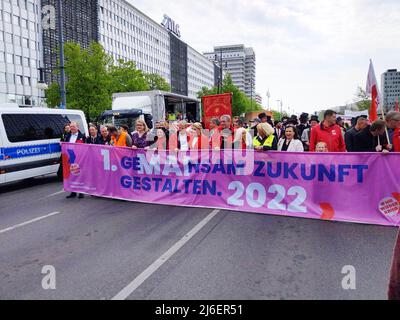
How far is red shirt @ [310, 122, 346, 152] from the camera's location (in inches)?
309

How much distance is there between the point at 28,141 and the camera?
37.6 ft

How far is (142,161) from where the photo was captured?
8641mm

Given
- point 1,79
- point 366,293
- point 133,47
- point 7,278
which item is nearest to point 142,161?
point 7,278

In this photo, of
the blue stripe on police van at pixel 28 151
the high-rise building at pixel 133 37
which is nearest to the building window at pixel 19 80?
the high-rise building at pixel 133 37

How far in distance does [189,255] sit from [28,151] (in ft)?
26.8

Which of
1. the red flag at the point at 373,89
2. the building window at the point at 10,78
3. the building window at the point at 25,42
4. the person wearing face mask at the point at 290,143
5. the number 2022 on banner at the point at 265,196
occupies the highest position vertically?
the building window at the point at 25,42

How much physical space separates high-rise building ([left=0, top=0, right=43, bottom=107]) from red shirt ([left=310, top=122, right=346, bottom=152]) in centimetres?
5226

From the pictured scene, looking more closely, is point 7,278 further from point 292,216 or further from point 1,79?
point 1,79

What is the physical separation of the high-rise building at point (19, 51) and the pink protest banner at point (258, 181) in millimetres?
49382

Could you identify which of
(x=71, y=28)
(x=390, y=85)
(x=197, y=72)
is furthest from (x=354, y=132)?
(x=197, y=72)

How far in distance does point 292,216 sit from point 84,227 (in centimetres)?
382

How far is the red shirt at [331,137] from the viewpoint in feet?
25.7

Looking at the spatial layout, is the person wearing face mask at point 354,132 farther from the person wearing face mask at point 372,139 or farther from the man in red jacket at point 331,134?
the man in red jacket at point 331,134

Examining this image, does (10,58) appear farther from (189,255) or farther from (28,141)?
(189,255)
